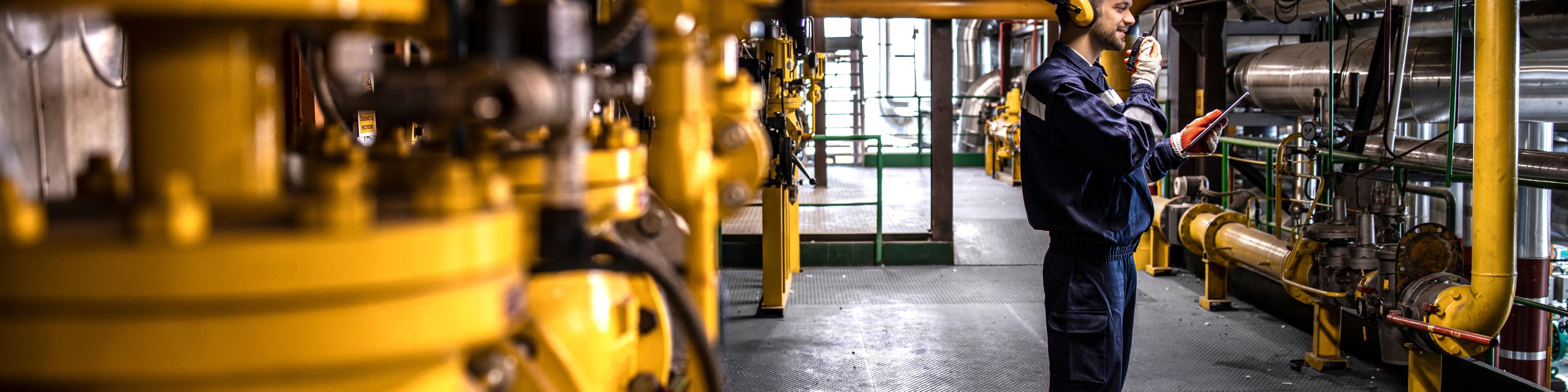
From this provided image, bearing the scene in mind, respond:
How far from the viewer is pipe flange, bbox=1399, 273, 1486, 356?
3160 millimetres

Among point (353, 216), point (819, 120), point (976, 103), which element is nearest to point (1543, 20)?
point (353, 216)

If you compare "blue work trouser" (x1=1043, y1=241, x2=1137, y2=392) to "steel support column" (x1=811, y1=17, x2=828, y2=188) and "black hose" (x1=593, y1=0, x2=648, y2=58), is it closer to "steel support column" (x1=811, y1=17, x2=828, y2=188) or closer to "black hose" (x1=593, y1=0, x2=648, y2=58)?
"black hose" (x1=593, y1=0, x2=648, y2=58)

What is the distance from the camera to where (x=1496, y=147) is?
286 cm

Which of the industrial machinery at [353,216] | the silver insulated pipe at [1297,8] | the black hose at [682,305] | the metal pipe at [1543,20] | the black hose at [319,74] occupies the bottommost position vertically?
the black hose at [682,305]

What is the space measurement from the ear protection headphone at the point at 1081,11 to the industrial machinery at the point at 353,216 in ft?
5.84

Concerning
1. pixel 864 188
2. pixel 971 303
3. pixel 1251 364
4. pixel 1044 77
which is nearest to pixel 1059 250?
pixel 1044 77

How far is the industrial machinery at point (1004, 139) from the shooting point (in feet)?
35.3

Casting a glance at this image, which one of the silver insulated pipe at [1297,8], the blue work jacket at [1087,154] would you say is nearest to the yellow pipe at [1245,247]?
the silver insulated pipe at [1297,8]

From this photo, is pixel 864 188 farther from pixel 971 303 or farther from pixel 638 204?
pixel 638 204

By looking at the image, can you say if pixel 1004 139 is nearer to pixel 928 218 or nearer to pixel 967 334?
pixel 928 218

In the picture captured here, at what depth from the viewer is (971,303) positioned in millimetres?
5504

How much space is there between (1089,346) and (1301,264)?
6.01ft

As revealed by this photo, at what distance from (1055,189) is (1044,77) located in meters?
0.29

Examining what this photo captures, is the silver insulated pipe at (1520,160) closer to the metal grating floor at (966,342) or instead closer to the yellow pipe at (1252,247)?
the yellow pipe at (1252,247)
